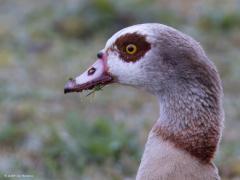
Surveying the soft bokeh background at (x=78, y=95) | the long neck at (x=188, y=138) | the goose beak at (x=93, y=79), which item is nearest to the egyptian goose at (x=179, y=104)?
the long neck at (x=188, y=138)

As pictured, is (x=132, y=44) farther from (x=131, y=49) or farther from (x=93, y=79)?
(x=93, y=79)

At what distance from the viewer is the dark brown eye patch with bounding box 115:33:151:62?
3.88 m

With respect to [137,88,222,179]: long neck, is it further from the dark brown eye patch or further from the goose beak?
the goose beak

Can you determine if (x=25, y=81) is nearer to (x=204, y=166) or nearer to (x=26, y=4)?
(x=26, y=4)

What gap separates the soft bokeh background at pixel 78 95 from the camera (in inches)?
252

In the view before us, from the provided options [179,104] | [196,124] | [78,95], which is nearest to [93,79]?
[179,104]

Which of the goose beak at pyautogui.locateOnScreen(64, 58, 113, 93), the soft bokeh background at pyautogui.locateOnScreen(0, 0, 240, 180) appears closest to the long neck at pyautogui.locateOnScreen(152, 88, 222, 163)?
the goose beak at pyautogui.locateOnScreen(64, 58, 113, 93)

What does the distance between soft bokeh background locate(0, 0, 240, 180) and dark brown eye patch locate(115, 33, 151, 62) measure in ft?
2.01

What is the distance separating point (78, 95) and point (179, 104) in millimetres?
4689

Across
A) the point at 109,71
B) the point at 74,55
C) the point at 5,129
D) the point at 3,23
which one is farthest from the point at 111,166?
the point at 3,23

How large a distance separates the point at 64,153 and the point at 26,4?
555 centimetres

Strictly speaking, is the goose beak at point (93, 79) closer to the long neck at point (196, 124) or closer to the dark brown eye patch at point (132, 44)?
the dark brown eye patch at point (132, 44)

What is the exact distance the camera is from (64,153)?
640cm

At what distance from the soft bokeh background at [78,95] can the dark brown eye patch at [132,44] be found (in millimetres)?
613
